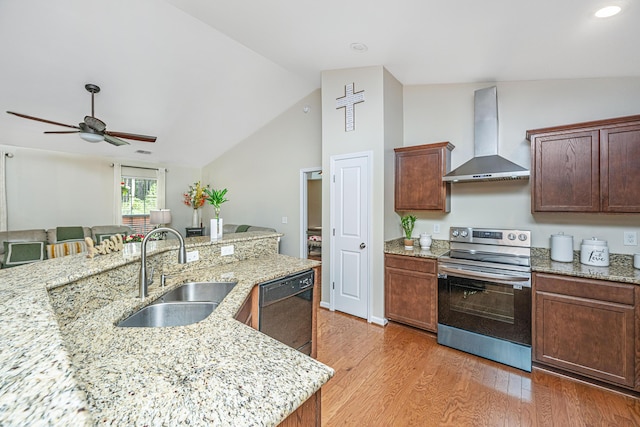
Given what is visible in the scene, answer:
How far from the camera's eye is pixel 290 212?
4996 millimetres

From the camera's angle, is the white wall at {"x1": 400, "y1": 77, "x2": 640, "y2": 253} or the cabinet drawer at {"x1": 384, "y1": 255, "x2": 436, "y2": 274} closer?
the white wall at {"x1": 400, "y1": 77, "x2": 640, "y2": 253}

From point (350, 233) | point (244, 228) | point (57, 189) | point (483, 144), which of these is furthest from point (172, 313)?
point (57, 189)

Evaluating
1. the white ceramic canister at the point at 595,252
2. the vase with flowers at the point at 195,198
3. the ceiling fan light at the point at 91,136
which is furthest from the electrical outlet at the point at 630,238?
the vase with flowers at the point at 195,198

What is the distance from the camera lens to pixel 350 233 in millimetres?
3473

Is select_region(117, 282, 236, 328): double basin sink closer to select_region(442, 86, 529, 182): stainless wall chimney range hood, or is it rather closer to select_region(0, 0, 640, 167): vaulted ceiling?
select_region(0, 0, 640, 167): vaulted ceiling

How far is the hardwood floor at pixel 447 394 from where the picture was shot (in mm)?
1816

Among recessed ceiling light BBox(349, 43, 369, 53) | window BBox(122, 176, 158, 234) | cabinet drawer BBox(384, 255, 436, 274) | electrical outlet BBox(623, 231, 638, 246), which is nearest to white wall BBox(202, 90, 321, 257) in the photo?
window BBox(122, 176, 158, 234)

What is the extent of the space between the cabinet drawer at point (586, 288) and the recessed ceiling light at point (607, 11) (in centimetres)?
179

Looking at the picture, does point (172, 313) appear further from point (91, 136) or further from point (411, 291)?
point (91, 136)

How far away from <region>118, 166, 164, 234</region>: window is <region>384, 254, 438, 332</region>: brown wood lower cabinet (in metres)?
5.53

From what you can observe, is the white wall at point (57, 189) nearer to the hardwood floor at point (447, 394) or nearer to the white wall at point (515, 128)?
the hardwood floor at point (447, 394)

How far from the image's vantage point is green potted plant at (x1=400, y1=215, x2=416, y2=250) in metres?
3.22

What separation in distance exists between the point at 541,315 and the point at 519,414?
82 cm

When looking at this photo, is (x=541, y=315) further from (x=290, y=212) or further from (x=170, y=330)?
(x=290, y=212)
